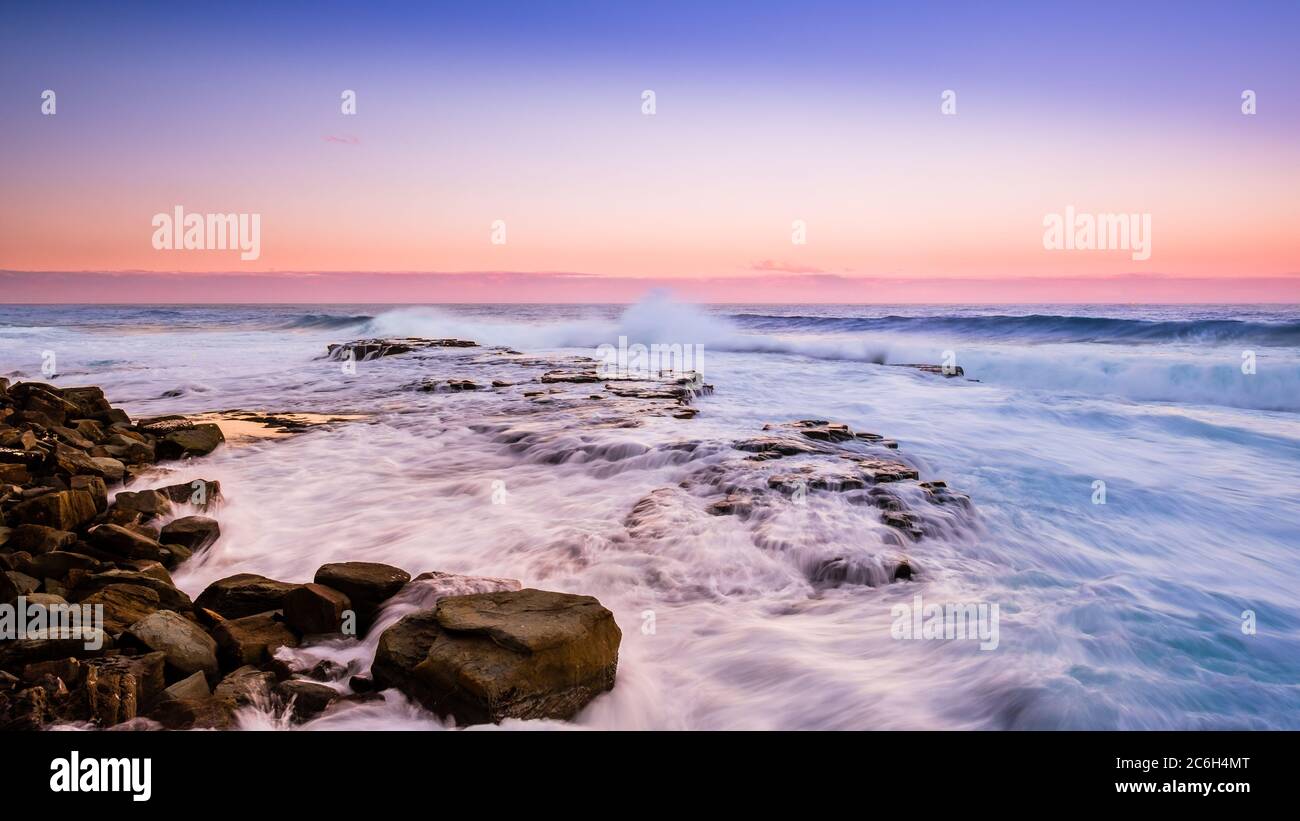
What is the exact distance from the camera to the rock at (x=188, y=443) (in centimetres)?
805

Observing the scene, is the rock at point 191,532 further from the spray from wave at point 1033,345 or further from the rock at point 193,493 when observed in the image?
the spray from wave at point 1033,345

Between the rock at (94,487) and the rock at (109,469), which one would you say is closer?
the rock at (94,487)

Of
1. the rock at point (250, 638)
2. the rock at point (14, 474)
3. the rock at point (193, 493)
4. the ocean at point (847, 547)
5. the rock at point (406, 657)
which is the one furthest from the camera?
the rock at point (193, 493)

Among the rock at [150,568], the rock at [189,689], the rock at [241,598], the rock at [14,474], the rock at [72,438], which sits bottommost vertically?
the rock at [189,689]

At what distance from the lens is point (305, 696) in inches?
130

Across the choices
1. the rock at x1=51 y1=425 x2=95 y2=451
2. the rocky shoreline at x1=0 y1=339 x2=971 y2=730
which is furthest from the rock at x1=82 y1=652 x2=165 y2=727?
the rock at x1=51 y1=425 x2=95 y2=451

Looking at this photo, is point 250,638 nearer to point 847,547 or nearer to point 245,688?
point 245,688

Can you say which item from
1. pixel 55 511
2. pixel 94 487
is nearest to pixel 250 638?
pixel 55 511

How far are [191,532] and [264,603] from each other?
1.58 m

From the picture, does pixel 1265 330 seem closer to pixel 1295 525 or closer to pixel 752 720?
pixel 1295 525

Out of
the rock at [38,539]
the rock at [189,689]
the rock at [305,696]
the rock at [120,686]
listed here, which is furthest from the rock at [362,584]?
the rock at [38,539]

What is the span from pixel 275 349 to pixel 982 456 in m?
26.3

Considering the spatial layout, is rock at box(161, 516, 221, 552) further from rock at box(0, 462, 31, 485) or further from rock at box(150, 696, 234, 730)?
rock at box(150, 696, 234, 730)
